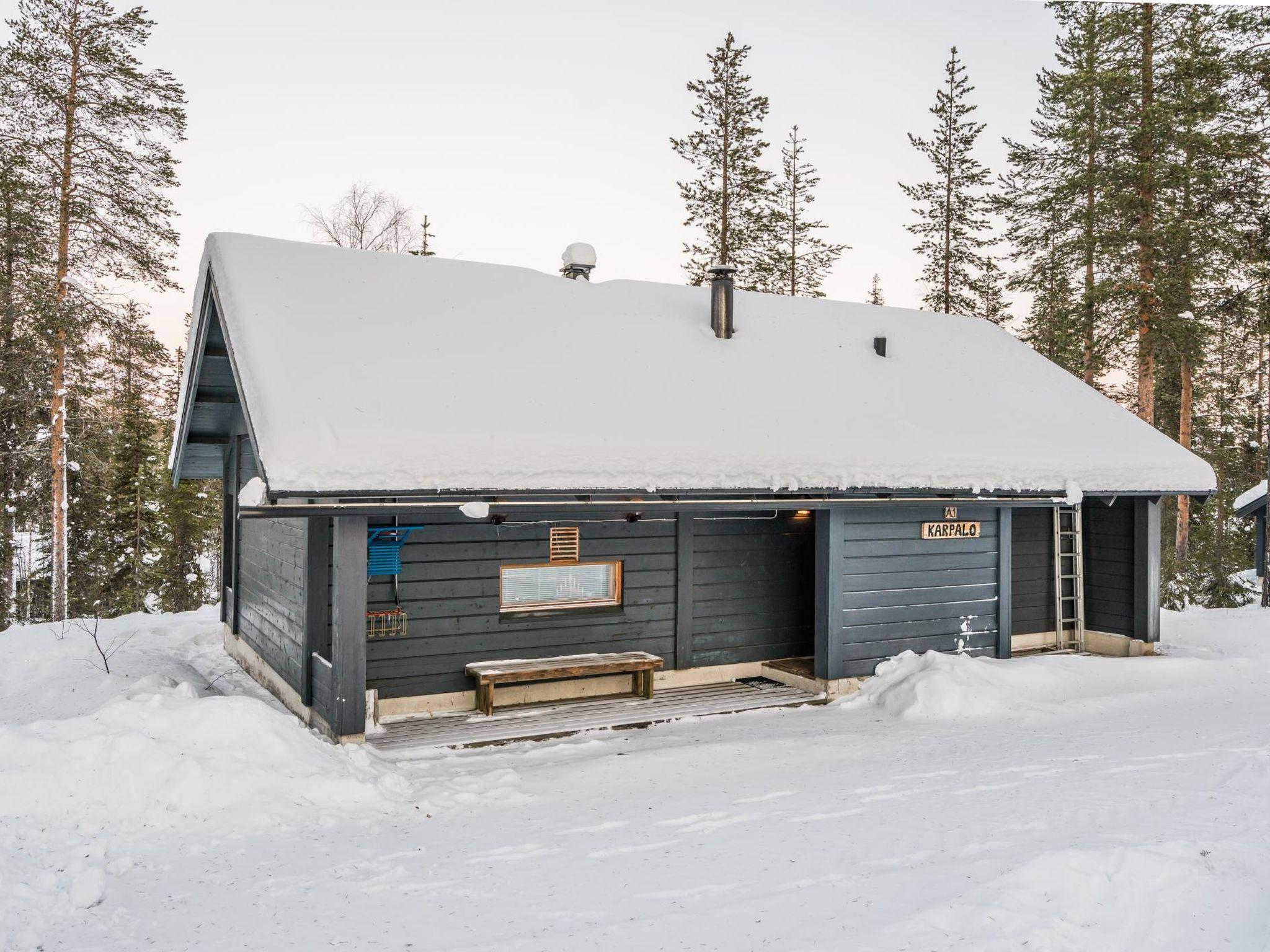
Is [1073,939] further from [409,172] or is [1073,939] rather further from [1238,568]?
[409,172]

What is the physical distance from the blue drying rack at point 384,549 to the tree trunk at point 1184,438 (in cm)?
2198

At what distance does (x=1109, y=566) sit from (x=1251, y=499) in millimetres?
14840

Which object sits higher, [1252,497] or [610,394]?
[610,394]

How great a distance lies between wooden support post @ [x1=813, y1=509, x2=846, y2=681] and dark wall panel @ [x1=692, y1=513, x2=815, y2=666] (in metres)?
0.89

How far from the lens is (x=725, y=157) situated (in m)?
22.1

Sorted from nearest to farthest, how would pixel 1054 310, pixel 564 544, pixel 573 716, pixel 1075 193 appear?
pixel 573 716 < pixel 564 544 < pixel 1075 193 < pixel 1054 310

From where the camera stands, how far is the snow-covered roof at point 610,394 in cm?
685

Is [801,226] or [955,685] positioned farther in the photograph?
[801,226]

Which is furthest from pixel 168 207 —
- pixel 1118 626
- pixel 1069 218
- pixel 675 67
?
pixel 1069 218

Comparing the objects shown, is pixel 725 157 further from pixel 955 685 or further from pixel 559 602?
pixel 955 685

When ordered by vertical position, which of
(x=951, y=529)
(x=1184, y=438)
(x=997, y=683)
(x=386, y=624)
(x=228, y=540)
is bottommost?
(x=997, y=683)

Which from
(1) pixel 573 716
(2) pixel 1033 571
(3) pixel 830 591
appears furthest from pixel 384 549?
(2) pixel 1033 571

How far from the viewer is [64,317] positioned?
48.4ft

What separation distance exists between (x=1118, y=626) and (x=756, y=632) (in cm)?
530
